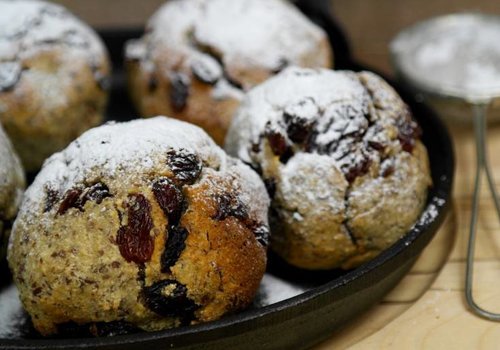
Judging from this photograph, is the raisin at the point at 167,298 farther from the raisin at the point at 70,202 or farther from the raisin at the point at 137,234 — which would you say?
the raisin at the point at 70,202

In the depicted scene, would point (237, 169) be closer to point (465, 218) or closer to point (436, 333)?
point (436, 333)

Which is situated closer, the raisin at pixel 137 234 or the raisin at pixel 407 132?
the raisin at pixel 137 234

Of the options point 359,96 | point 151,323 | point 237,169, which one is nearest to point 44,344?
point 151,323

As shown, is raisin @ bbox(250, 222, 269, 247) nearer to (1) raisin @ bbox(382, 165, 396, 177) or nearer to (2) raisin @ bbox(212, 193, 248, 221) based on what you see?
(2) raisin @ bbox(212, 193, 248, 221)

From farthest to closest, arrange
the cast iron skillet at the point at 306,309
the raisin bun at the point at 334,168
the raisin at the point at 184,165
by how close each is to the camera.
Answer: the raisin bun at the point at 334,168
the raisin at the point at 184,165
the cast iron skillet at the point at 306,309

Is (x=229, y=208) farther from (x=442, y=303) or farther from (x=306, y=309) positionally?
(x=442, y=303)

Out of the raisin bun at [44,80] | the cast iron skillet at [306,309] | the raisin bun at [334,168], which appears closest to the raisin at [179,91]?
the raisin bun at [44,80]
